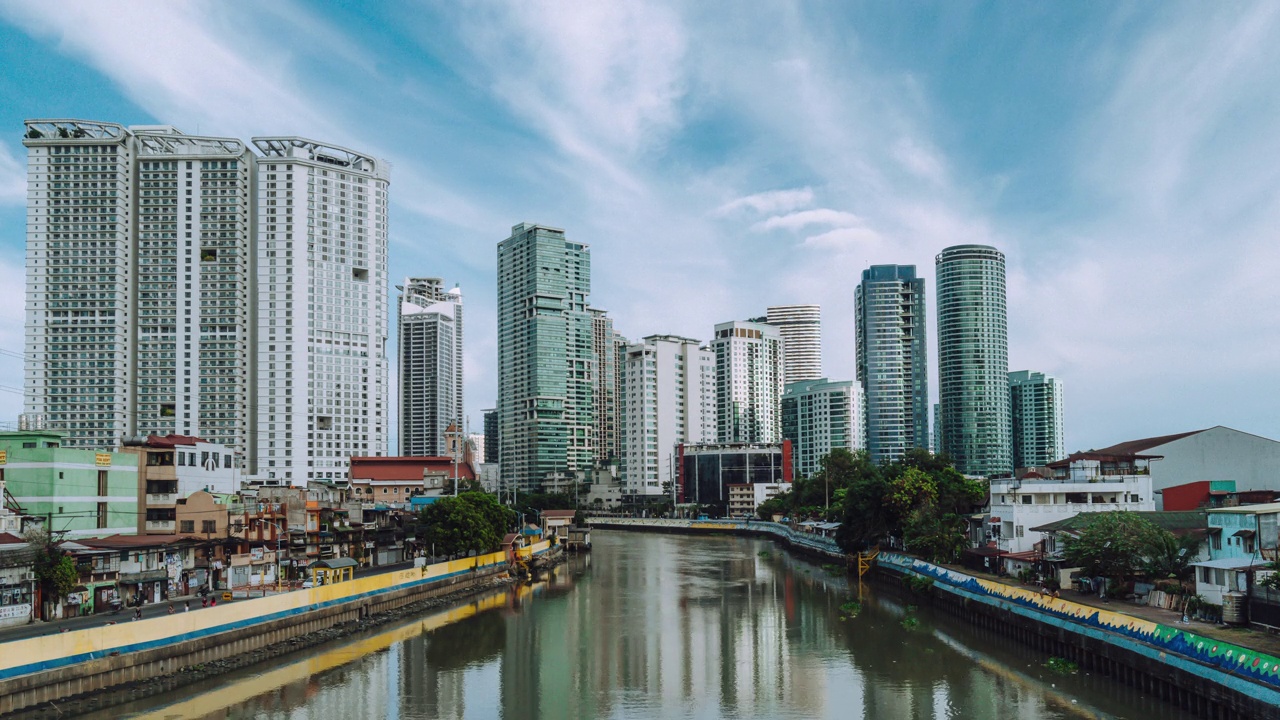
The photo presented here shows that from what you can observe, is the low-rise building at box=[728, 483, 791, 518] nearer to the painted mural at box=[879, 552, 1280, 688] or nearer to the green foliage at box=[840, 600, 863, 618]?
the green foliage at box=[840, 600, 863, 618]

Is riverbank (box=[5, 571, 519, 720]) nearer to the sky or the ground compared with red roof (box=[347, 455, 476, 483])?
nearer to the ground

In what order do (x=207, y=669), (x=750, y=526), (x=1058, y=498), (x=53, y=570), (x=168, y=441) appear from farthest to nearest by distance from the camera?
(x=750, y=526) → (x=1058, y=498) → (x=168, y=441) → (x=53, y=570) → (x=207, y=669)

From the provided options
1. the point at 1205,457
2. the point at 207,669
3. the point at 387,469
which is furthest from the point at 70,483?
the point at 1205,457

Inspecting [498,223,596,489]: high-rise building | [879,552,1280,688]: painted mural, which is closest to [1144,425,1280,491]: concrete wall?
[879,552,1280,688]: painted mural

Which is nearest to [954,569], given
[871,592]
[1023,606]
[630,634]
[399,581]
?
[871,592]

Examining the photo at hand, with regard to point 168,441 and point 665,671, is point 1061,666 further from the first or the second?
point 168,441

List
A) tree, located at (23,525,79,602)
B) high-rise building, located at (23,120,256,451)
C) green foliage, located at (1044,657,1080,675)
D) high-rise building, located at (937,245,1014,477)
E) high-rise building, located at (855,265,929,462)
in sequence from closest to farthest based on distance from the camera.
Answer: green foliage, located at (1044,657,1080,675) < tree, located at (23,525,79,602) < high-rise building, located at (23,120,256,451) < high-rise building, located at (937,245,1014,477) < high-rise building, located at (855,265,929,462)

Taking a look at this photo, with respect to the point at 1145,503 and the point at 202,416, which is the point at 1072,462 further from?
the point at 202,416
